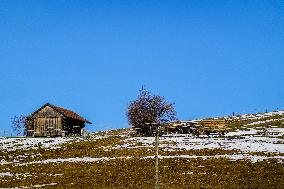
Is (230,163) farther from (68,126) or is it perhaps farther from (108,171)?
(68,126)

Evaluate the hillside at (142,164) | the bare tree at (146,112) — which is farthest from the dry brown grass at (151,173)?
the bare tree at (146,112)

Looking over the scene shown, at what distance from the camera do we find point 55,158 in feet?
138

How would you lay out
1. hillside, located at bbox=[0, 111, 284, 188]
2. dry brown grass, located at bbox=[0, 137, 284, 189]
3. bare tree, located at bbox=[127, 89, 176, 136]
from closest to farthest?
dry brown grass, located at bbox=[0, 137, 284, 189] < hillside, located at bbox=[0, 111, 284, 188] < bare tree, located at bbox=[127, 89, 176, 136]

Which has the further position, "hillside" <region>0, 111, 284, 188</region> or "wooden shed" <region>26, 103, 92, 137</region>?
"wooden shed" <region>26, 103, 92, 137</region>

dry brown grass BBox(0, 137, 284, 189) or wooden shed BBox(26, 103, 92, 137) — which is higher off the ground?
wooden shed BBox(26, 103, 92, 137)

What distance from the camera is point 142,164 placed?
36.1 m

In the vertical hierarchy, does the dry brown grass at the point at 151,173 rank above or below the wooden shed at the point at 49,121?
below

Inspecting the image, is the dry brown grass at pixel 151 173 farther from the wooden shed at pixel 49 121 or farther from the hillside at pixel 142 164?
the wooden shed at pixel 49 121

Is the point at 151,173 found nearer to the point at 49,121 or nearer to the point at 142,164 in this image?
the point at 142,164

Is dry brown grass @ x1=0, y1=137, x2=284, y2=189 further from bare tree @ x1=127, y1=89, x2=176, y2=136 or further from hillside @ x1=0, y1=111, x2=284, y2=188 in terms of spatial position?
bare tree @ x1=127, y1=89, x2=176, y2=136

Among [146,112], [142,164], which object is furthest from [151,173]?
[146,112]

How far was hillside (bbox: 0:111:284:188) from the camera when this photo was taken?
93.2ft

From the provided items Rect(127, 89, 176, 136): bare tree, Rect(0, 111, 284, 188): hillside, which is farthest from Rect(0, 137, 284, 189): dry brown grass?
Rect(127, 89, 176, 136): bare tree

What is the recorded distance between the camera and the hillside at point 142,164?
28.4 meters
